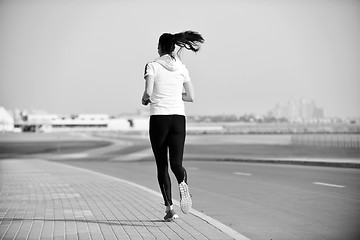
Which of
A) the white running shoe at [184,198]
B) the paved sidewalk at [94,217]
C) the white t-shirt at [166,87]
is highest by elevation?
the white t-shirt at [166,87]

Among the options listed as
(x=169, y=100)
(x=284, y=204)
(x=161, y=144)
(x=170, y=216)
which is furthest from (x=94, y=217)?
(x=284, y=204)

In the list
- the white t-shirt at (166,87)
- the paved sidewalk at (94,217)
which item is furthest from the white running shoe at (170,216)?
the white t-shirt at (166,87)

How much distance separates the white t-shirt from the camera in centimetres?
774

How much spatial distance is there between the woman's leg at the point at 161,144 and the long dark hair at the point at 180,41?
2.67 feet

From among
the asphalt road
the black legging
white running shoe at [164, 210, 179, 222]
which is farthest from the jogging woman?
the asphalt road

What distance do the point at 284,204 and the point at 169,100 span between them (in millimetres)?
4026

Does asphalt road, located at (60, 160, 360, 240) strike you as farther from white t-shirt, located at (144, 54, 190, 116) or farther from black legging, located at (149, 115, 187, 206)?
white t-shirt, located at (144, 54, 190, 116)

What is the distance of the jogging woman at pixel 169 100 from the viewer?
25.3 feet

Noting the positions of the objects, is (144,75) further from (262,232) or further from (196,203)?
(196,203)

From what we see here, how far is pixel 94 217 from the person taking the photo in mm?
8672

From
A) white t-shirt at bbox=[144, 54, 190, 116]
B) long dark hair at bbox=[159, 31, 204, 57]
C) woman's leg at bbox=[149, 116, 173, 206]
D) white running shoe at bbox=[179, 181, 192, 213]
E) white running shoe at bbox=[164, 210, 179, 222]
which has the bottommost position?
white running shoe at bbox=[164, 210, 179, 222]

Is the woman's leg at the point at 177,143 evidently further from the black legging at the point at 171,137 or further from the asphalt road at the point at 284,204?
the asphalt road at the point at 284,204

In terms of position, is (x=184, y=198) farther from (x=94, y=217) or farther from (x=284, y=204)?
(x=284, y=204)

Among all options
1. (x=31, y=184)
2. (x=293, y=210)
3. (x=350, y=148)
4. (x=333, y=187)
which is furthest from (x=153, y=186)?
(x=350, y=148)
